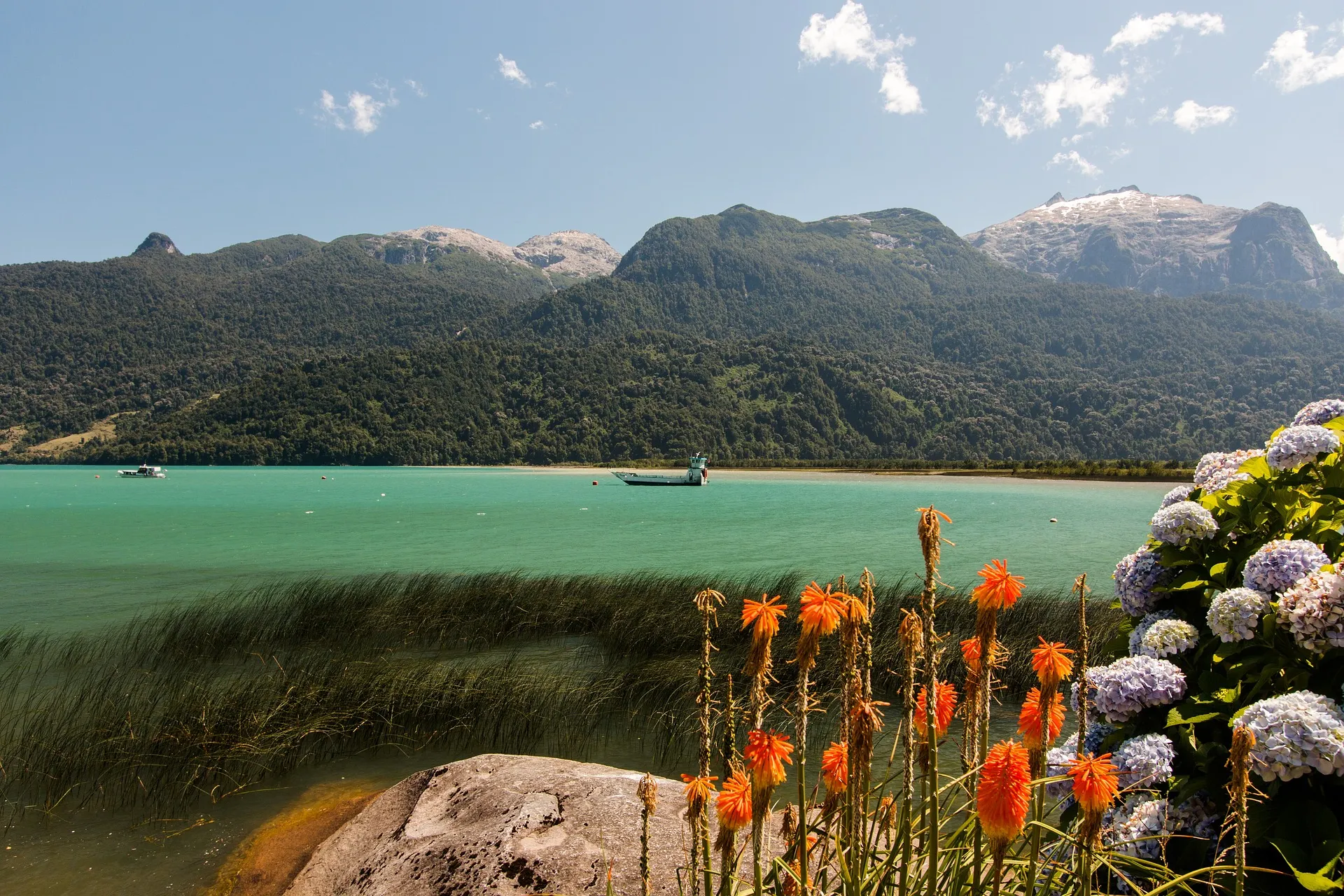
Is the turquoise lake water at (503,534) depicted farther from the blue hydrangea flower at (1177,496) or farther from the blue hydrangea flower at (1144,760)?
the blue hydrangea flower at (1144,760)

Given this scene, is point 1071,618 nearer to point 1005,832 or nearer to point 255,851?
point 255,851

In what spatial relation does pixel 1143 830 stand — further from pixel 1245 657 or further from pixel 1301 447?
pixel 1301 447

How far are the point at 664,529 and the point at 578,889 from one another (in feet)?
105

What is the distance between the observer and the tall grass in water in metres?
7.66

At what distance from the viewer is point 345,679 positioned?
9.47 meters

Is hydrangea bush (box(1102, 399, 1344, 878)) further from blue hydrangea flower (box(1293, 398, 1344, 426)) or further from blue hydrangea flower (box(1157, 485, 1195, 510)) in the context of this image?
blue hydrangea flower (box(1157, 485, 1195, 510))

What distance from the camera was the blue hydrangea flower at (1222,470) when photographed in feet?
9.84

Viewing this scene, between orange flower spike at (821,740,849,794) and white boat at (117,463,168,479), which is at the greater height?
orange flower spike at (821,740,849,794)

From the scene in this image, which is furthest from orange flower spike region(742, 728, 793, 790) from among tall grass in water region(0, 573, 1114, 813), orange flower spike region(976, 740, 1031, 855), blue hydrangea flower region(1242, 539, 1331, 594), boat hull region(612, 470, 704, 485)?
A: boat hull region(612, 470, 704, 485)

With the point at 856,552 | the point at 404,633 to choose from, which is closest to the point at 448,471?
the point at 856,552

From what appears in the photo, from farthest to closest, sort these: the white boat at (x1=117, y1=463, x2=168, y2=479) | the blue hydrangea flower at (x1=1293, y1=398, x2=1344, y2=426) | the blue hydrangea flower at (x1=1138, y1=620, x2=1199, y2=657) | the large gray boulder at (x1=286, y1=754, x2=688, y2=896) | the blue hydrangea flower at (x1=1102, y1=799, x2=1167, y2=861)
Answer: the white boat at (x1=117, y1=463, x2=168, y2=479)
the large gray boulder at (x1=286, y1=754, x2=688, y2=896)
the blue hydrangea flower at (x1=1293, y1=398, x2=1344, y2=426)
the blue hydrangea flower at (x1=1138, y1=620, x2=1199, y2=657)
the blue hydrangea flower at (x1=1102, y1=799, x2=1167, y2=861)

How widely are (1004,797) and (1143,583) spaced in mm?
1851

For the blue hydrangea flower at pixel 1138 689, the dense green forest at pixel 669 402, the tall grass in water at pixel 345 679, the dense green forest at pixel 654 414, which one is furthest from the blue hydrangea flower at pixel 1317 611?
the dense green forest at pixel 669 402

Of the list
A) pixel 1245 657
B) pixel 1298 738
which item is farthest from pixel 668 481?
pixel 1298 738
